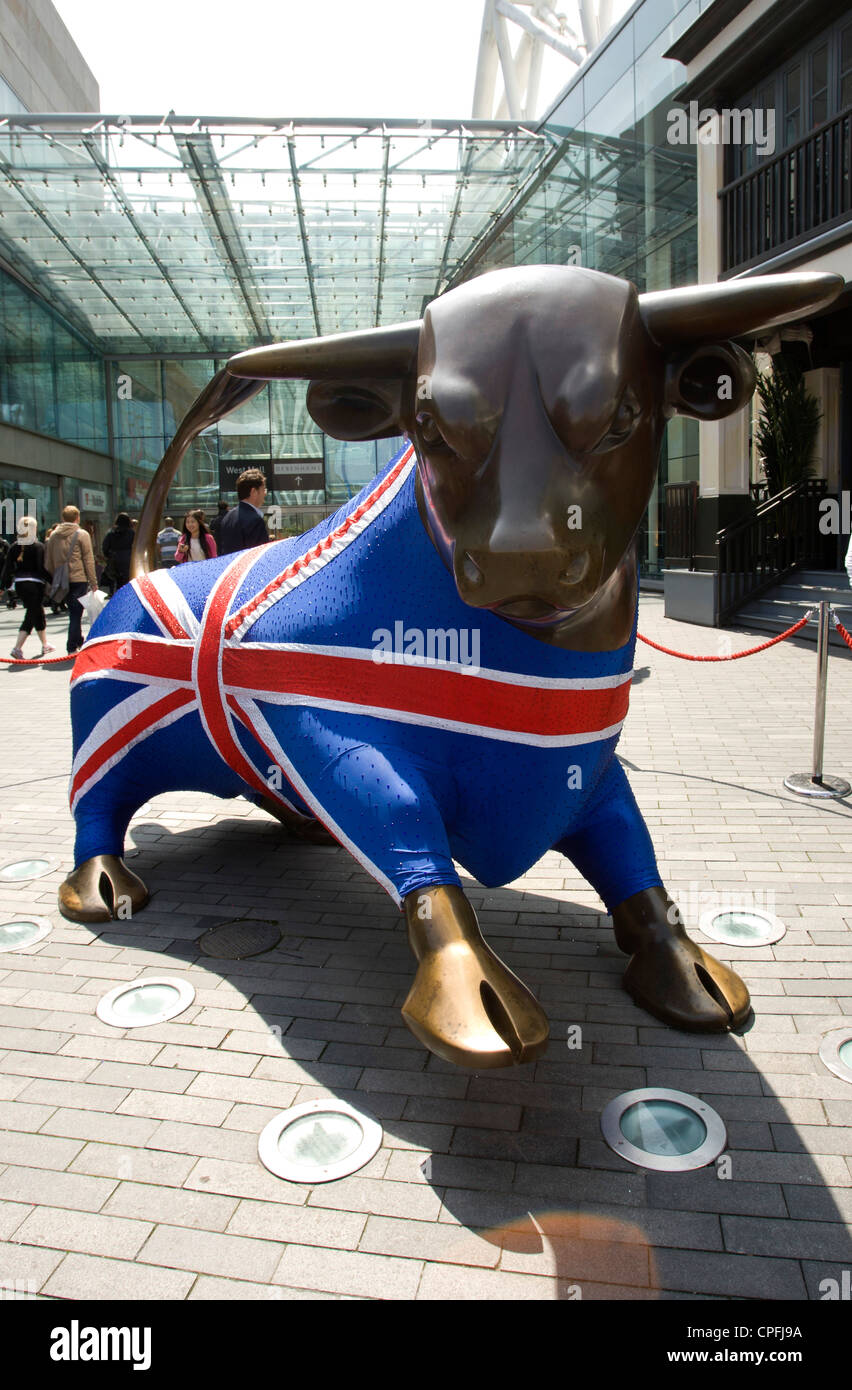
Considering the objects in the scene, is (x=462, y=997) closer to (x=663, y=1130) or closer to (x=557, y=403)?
(x=663, y=1130)

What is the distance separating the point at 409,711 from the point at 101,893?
1819mm

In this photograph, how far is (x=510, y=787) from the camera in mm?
2363

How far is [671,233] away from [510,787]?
14932mm

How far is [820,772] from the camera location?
5.09 metres

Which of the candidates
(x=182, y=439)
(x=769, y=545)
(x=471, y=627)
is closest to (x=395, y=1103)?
(x=471, y=627)

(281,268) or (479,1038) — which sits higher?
(281,268)

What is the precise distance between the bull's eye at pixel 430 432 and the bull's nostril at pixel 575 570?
0.37 meters

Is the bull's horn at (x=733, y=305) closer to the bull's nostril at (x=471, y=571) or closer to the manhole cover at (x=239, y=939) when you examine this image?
the bull's nostril at (x=471, y=571)

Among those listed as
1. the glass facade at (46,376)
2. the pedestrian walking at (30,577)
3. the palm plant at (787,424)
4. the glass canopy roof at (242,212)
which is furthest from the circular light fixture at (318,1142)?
the glass facade at (46,376)

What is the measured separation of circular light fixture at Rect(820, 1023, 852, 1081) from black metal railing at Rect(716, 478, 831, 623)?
986 cm

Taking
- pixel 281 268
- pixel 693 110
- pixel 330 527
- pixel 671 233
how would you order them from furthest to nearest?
1. pixel 281 268
2. pixel 671 233
3. pixel 693 110
4. pixel 330 527
